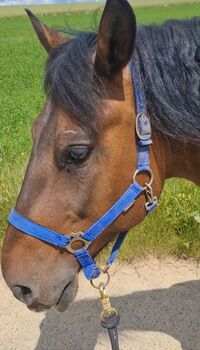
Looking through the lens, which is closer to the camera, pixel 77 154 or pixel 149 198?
pixel 77 154

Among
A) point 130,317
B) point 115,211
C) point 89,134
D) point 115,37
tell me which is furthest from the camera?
point 130,317

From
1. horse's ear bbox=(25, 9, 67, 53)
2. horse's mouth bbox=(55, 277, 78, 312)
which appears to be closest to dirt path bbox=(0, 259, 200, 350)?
horse's mouth bbox=(55, 277, 78, 312)

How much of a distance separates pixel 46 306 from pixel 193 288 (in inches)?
75.6

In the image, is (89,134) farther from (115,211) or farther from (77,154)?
(115,211)

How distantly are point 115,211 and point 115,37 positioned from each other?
71cm

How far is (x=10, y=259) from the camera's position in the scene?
1812 millimetres

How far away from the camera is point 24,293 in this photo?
1861 millimetres

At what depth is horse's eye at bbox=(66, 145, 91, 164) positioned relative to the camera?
1.68 meters

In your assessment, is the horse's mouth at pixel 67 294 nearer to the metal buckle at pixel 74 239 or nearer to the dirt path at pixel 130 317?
the metal buckle at pixel 74 239

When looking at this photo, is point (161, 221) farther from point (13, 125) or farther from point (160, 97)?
point (13, 125)

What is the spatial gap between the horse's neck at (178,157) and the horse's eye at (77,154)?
363 millimetres

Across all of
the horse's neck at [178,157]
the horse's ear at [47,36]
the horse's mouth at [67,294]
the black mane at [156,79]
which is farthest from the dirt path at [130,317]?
the horse's ear at [47,36]

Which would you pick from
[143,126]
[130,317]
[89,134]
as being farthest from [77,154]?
[130,317]

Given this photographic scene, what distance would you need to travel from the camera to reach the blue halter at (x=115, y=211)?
1760mm
